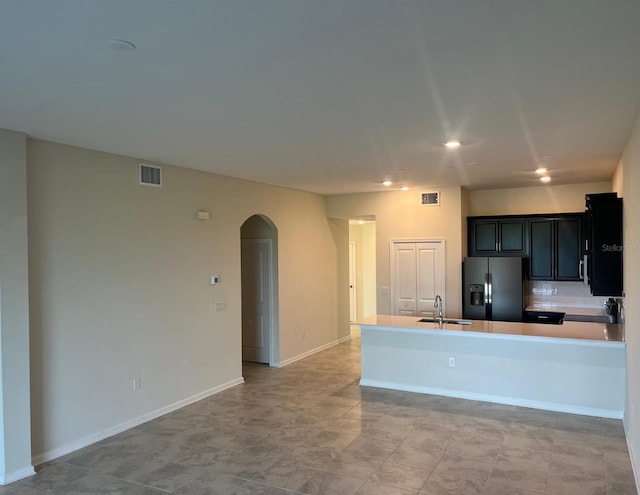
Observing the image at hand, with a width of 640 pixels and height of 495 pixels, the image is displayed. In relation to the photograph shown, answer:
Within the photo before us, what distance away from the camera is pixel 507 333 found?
5402mm

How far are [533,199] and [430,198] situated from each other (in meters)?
1.63

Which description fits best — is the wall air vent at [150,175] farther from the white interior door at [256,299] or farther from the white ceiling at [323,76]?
the white interior door at [256,299]

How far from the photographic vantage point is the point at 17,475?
3.80 m

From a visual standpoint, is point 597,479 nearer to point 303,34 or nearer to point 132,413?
point 303,34

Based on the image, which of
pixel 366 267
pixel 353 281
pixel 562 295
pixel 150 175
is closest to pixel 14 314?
pixel 150 175

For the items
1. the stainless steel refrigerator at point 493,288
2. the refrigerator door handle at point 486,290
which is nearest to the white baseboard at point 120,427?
the stainless steel refrigerator at point 493,288

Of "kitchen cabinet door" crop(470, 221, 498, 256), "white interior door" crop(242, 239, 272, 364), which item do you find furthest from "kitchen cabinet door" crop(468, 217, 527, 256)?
"white interior door" crop(242, 239, 272, 364)

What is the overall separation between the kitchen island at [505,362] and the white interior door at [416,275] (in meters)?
1.43

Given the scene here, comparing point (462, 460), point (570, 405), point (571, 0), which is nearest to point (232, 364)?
point (462, 460)

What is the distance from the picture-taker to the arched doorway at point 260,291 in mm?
7379

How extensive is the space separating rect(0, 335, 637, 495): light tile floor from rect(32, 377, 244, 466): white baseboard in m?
0.08

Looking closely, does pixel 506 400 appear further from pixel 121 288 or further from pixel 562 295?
pixel 121 288

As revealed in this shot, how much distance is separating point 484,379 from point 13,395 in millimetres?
4774

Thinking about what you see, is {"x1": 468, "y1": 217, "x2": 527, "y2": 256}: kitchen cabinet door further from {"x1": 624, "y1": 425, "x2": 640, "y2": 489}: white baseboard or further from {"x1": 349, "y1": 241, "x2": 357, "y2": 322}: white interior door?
{"x1": 349, "y1": 241, "x2": 357, "y2": 322}: white interior door
